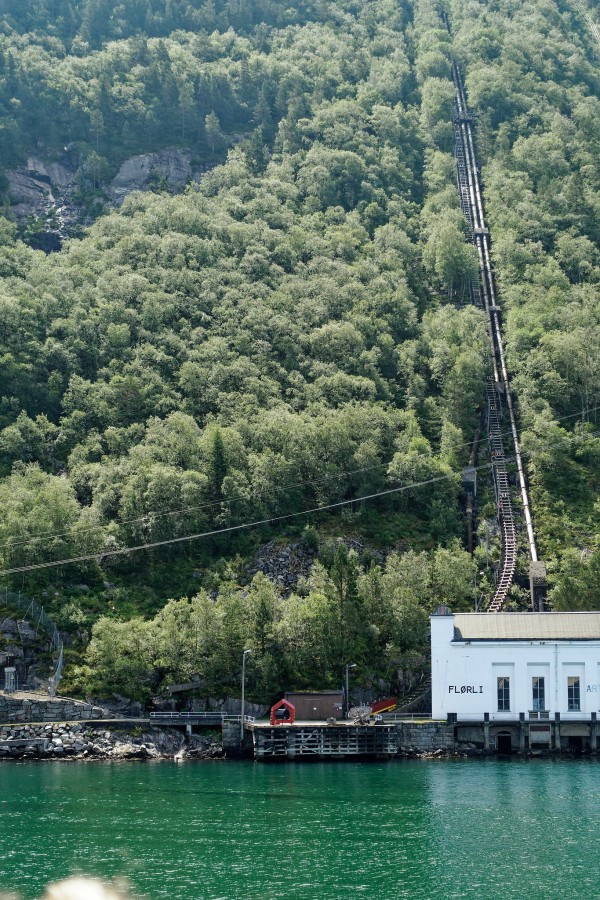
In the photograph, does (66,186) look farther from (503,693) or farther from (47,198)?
(503,693)

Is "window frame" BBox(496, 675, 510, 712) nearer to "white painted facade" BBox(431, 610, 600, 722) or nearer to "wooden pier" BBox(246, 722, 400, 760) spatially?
"white painted facade" BBox(431, 610, 600, 722)

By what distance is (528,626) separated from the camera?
88.2 meters

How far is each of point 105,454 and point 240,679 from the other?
108 ft

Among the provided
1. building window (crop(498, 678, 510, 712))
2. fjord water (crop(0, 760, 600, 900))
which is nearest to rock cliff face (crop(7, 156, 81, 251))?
building window (crop(498, 678, 510, 712))

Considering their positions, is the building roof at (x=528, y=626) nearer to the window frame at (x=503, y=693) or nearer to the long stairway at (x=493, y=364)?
the window frame at (x=503, y=693)

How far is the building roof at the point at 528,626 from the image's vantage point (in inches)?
3433

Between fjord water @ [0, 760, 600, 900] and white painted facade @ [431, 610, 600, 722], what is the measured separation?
313 inches

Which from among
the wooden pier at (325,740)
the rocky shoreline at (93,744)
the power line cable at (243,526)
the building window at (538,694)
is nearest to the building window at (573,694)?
the building window at (538,694)

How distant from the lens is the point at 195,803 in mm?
65188

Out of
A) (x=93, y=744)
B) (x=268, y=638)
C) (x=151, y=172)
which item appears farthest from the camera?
(x=151, y=172)

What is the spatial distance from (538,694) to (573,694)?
2286 millimetres

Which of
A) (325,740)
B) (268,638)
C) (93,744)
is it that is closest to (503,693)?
(325,740)

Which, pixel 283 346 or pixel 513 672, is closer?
pixel 513 672

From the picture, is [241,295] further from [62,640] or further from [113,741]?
[113,741]
